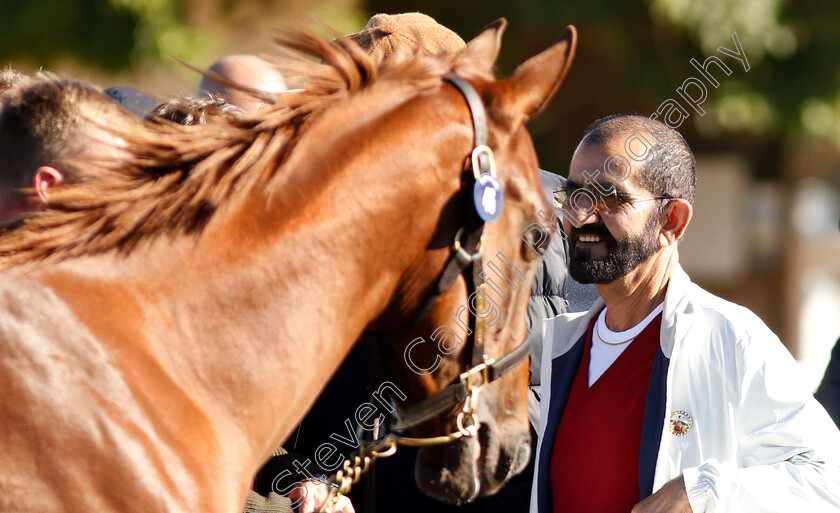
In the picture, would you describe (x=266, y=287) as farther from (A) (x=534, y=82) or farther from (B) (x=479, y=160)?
(A) (x=534, y=82)

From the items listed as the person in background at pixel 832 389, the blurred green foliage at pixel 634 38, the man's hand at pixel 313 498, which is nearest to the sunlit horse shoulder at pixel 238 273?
the man's hand at pixel 313 498

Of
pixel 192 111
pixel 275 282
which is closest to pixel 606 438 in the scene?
pixel 275 282

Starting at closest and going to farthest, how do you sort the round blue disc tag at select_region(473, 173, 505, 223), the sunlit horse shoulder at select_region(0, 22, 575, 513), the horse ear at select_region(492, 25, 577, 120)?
the sunlit horse shoulder at select_region(0, 22, 575, 513) < the round blue disc tag at select_region(473, 173, 505, 223) < the horse ear at select_region(492, 25, 577, 120)

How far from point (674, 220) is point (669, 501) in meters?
0.81

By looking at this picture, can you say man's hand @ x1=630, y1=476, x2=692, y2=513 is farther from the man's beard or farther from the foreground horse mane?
the foreground horse mane

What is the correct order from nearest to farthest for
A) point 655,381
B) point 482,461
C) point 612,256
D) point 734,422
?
point 482,461 → point 734,422 → point 655,381 → point 612,256

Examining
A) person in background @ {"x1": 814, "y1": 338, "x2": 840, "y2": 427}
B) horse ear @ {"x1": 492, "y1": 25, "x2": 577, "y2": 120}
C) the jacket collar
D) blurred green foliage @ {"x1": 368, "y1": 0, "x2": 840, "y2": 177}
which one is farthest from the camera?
blurred green foliage @ {"x1": 368, "y1": 0, "x2": 840, "y2": 177}

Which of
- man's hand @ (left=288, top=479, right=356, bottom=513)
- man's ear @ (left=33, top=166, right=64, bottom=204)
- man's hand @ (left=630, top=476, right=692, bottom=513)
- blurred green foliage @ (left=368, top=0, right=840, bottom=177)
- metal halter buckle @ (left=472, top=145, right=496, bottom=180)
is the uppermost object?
blurred green foliage @ (left=368, top=0, right=840, bottom=177)

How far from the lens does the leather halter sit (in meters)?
1.77

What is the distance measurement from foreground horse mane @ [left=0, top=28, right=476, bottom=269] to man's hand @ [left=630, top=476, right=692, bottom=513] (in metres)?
1.09

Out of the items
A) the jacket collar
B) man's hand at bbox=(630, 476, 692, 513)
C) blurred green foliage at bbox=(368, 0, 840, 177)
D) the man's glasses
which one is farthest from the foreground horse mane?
blurred green foliage at bbox=(368, 0, 840, 177)

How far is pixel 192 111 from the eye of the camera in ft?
6.29

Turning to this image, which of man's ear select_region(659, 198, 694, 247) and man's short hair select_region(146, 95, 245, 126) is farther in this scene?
man's ear select_region(659, 198, 694, 247)

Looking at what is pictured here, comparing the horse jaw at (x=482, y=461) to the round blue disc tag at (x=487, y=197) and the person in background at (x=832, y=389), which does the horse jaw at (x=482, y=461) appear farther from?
the person in background at (x=832, y=389)
